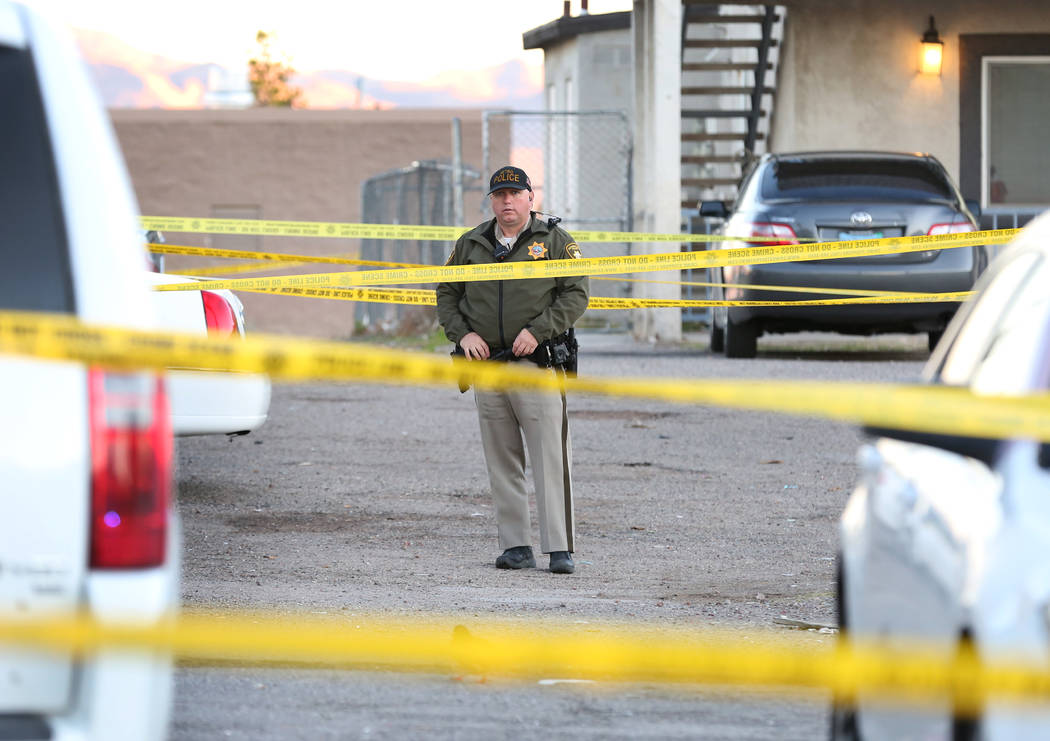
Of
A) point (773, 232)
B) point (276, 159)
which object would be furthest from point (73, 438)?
point (276, 159)

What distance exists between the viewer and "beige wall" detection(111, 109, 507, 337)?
117 feet

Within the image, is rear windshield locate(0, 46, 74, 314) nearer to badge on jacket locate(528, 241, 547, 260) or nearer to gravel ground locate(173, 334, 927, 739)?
gravel ground locate(173, 334, 927, 739)

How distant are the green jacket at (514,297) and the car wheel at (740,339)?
26.9ft

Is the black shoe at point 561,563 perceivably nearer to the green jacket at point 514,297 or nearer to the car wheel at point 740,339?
the green jacket at point 514,297

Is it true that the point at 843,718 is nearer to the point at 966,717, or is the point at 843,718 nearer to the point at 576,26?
the point at 966,717

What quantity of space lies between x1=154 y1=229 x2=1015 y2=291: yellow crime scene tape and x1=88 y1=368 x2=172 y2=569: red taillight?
14.3 ft

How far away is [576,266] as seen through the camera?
7516 mm

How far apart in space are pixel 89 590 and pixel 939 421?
1.52m

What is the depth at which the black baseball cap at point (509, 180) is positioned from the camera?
7531mm

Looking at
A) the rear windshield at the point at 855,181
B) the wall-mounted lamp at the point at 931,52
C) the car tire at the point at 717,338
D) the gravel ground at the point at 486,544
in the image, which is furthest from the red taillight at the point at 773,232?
the wall-mounted lamp at the point at 931,52

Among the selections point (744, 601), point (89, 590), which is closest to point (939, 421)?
point (89, 590)

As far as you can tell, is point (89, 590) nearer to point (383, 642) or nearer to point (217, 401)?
point (383, 642)

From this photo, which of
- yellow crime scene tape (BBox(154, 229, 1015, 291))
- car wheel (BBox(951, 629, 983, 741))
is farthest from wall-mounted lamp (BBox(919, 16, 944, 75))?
car wheel (BBox(951, 629, 983, 741))

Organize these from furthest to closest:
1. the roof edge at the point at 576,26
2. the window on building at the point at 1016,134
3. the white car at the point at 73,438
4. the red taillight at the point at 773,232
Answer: the roof edge at the point at 576,26
the window on building at the point at 1016,134
the red taillight at the point at 773,232
the white car at the point at 73,438
